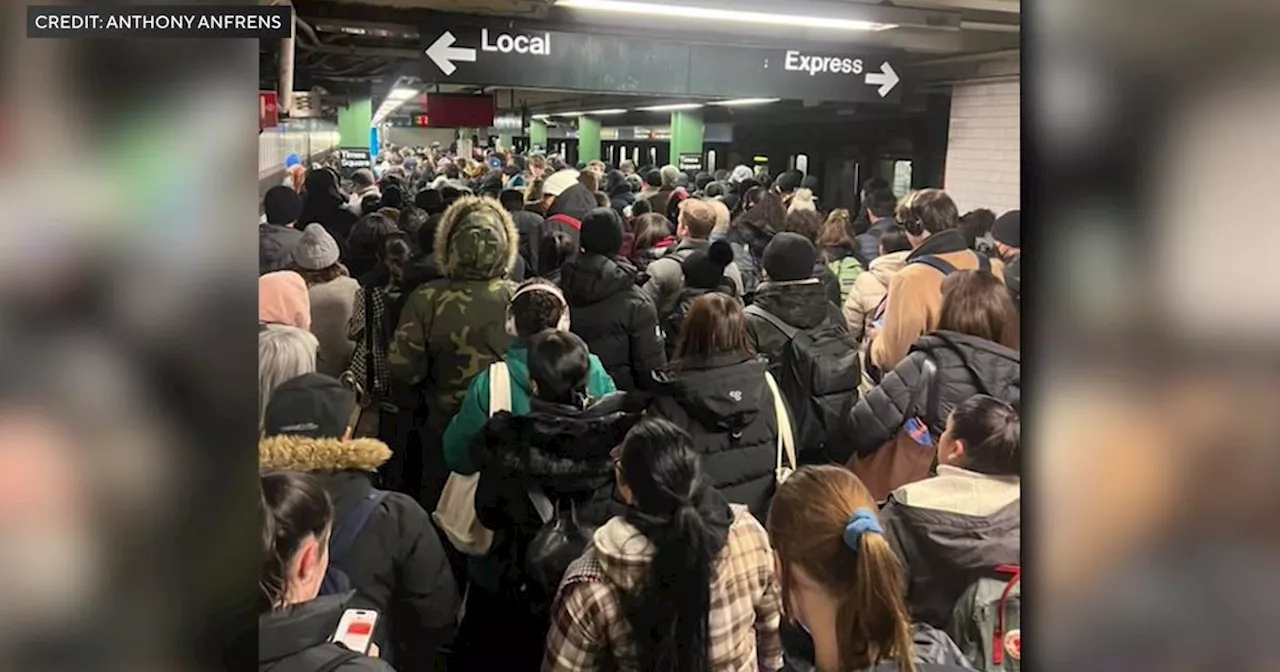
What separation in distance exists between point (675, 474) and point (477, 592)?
0.75 m

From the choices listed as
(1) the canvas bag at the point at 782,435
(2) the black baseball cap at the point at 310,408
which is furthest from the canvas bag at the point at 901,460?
(2) the black baseball cap at the point at 310,408

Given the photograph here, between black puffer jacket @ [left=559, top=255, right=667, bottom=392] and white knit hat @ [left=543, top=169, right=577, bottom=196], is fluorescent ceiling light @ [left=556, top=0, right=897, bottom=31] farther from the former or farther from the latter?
white knit hat @ [left=543, top=169, right=577, bottom=196]

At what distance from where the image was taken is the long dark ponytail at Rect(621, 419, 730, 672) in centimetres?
178

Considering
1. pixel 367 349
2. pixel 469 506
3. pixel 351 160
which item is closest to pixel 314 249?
pixel 367 349

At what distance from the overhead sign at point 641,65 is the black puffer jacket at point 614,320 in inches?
26.4

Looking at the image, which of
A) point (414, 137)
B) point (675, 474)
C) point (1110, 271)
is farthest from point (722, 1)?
point (414, 137)

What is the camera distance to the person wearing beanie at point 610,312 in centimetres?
274

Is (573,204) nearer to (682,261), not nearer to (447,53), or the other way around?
(682,261)

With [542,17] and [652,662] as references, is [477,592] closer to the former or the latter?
[652,662]

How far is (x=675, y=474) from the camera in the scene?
1.82 metres

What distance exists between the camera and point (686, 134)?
35.4ft

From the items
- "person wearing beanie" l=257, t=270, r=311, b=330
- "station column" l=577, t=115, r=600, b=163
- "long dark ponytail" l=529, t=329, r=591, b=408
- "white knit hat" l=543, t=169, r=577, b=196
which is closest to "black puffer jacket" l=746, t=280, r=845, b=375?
"long dark ponytail" l=529, t=329, r=591, b=408

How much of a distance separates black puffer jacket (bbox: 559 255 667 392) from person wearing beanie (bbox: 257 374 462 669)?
0.94m

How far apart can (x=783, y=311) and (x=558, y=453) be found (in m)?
0.99
